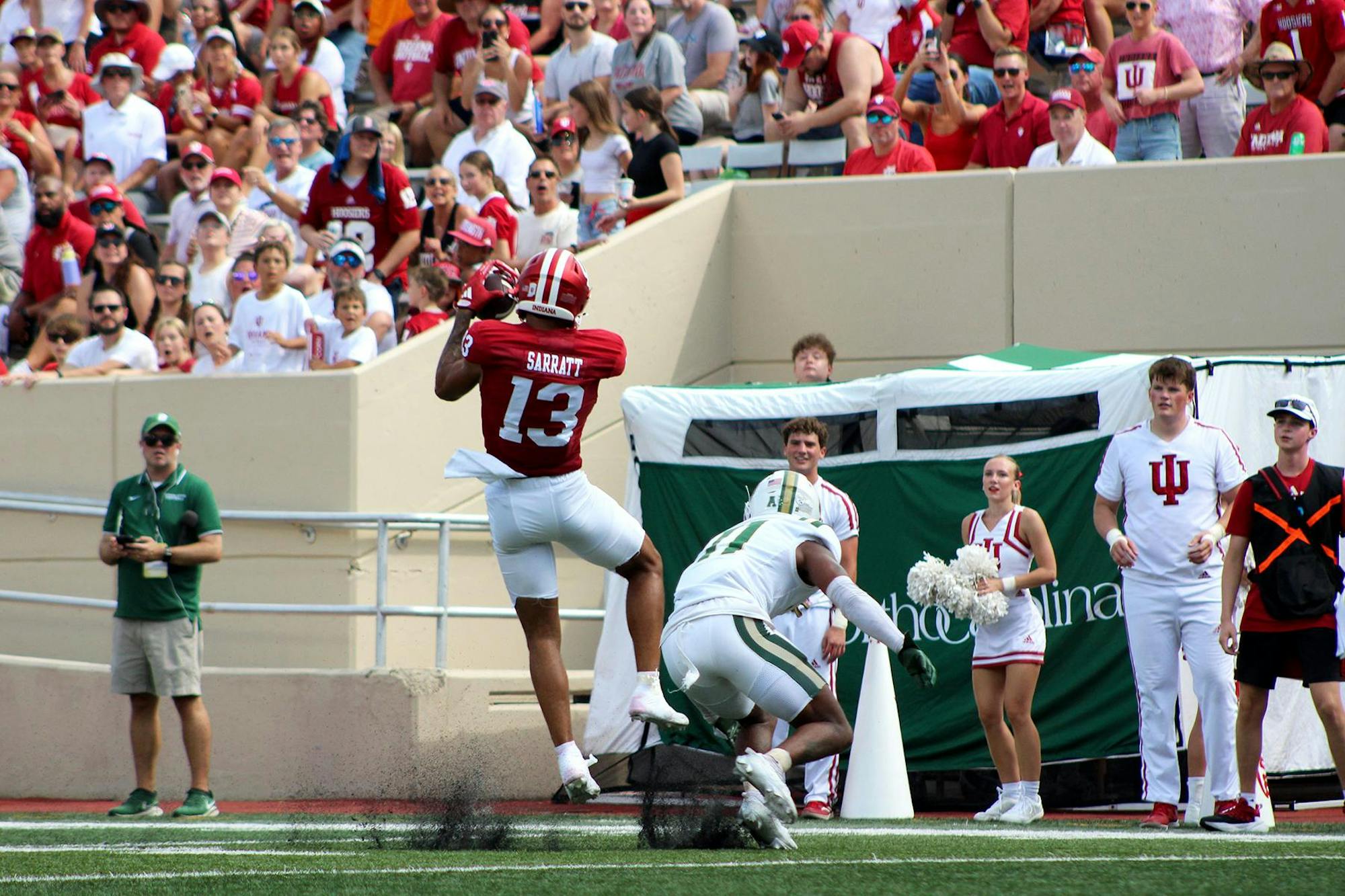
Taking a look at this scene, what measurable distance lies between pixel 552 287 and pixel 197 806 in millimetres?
4219

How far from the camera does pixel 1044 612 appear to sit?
32.9ft

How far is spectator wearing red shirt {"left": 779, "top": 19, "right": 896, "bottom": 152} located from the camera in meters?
13.6

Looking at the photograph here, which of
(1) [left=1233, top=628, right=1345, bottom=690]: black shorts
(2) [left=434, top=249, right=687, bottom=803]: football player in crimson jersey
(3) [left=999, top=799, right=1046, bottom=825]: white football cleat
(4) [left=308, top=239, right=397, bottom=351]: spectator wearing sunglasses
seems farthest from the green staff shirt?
(1) [left=1233, top=628, right=1345, bottom=690]: black shorts

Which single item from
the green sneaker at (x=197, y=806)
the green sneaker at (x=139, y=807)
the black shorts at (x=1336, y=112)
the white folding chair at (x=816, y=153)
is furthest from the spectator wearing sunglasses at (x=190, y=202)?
the black shorts at (x=1336, y=112)

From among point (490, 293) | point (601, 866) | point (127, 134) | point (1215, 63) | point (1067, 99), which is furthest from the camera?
point (127, 134)

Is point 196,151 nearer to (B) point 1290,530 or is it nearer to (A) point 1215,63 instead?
(A) point 1215,63

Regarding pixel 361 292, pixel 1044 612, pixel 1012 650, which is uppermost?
pixel 361 292

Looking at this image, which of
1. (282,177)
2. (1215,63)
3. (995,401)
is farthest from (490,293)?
(282,177)

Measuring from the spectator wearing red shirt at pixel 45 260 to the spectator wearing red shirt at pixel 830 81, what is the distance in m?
5.96

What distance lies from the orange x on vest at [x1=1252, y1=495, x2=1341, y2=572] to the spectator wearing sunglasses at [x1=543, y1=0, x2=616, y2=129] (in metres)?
8.52

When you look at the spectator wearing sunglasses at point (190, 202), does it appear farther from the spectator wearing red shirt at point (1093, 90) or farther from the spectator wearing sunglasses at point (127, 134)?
the spectator wearing red shirt at point (1093, 90)

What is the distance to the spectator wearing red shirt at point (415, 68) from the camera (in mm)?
16531

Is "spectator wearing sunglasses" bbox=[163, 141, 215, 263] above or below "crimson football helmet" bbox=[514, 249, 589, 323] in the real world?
above

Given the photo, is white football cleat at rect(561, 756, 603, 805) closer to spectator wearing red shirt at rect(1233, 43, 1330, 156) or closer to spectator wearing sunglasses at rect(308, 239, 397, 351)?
spectator wearing sunglasses at rect(308, 239, 397, 351)
